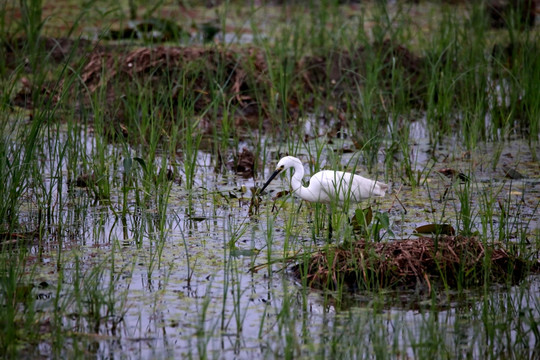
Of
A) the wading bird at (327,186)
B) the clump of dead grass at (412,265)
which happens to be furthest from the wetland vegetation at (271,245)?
the wading bird at (327,186)

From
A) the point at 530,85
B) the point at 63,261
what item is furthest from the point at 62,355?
the point at 530,85

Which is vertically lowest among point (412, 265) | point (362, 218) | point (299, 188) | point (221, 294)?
point (221, 294)

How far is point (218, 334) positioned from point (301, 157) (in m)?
3.36

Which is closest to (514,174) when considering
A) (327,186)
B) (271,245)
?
(327,186)

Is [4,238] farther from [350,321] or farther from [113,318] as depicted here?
[350,321]

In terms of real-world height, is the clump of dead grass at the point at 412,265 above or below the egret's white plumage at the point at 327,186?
below

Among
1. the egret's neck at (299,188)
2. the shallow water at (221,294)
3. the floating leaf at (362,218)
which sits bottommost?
the shallow water at (221,294)

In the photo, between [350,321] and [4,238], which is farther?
[4,238]

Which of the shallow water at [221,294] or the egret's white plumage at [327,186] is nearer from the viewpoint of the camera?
the shallow water at [221,294]

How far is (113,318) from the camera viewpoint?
11.4 feet

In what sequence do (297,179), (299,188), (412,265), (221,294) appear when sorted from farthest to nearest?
1. (297,179)
2. (299,188)
3. (412,265)
4. (221,294)

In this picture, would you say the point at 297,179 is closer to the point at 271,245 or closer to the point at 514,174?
the point at 271,245

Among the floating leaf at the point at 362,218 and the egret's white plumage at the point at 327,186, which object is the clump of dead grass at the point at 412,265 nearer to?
the floating leaf at the point at 362,218

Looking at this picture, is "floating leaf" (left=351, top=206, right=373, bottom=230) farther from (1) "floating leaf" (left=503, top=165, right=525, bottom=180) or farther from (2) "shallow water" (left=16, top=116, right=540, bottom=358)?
(1) "floating leaf" (left=503, top=165, right=525, bottom=180)
